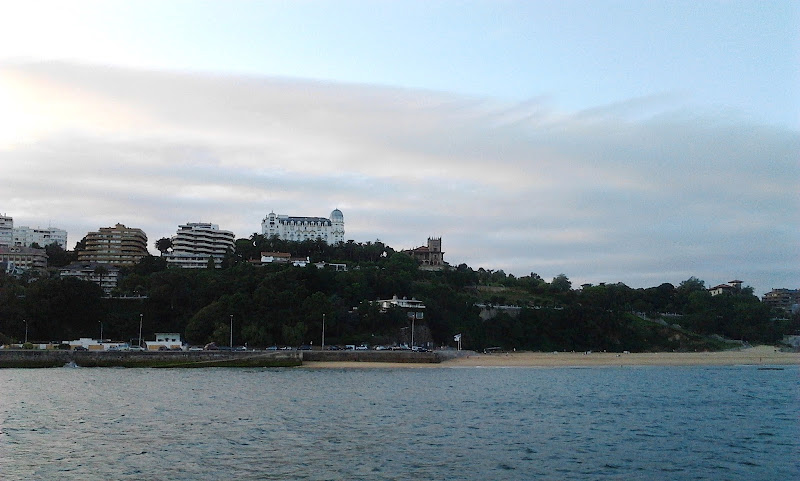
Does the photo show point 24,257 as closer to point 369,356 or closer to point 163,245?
point 163,245

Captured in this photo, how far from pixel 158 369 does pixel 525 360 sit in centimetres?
4408

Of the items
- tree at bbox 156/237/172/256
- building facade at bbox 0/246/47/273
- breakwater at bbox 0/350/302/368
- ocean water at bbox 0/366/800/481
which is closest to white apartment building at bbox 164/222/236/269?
tree at bbox 156/237/172/256

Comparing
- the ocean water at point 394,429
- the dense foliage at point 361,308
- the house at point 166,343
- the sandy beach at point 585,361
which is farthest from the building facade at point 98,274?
the ocean water at point 394,429

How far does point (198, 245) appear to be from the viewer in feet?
591

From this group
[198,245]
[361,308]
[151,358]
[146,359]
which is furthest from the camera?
[198,245]

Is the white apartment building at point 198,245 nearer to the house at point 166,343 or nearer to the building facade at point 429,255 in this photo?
the building facade at point 429,255

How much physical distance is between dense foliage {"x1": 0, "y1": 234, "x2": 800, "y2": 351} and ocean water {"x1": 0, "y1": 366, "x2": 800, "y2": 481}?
41.0 metres

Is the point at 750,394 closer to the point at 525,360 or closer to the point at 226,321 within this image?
the point at 525,360

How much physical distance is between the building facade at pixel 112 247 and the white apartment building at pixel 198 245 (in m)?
11.4

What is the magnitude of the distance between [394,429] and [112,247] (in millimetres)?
161684

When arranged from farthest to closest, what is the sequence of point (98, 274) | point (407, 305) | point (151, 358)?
1. point (98, 274)
2. point (407, 305)
3. point (151, 358)

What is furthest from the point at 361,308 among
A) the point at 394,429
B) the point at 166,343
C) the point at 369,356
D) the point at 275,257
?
the point at 394,429

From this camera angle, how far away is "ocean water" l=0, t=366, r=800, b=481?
2961 centimetres

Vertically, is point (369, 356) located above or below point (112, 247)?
below
